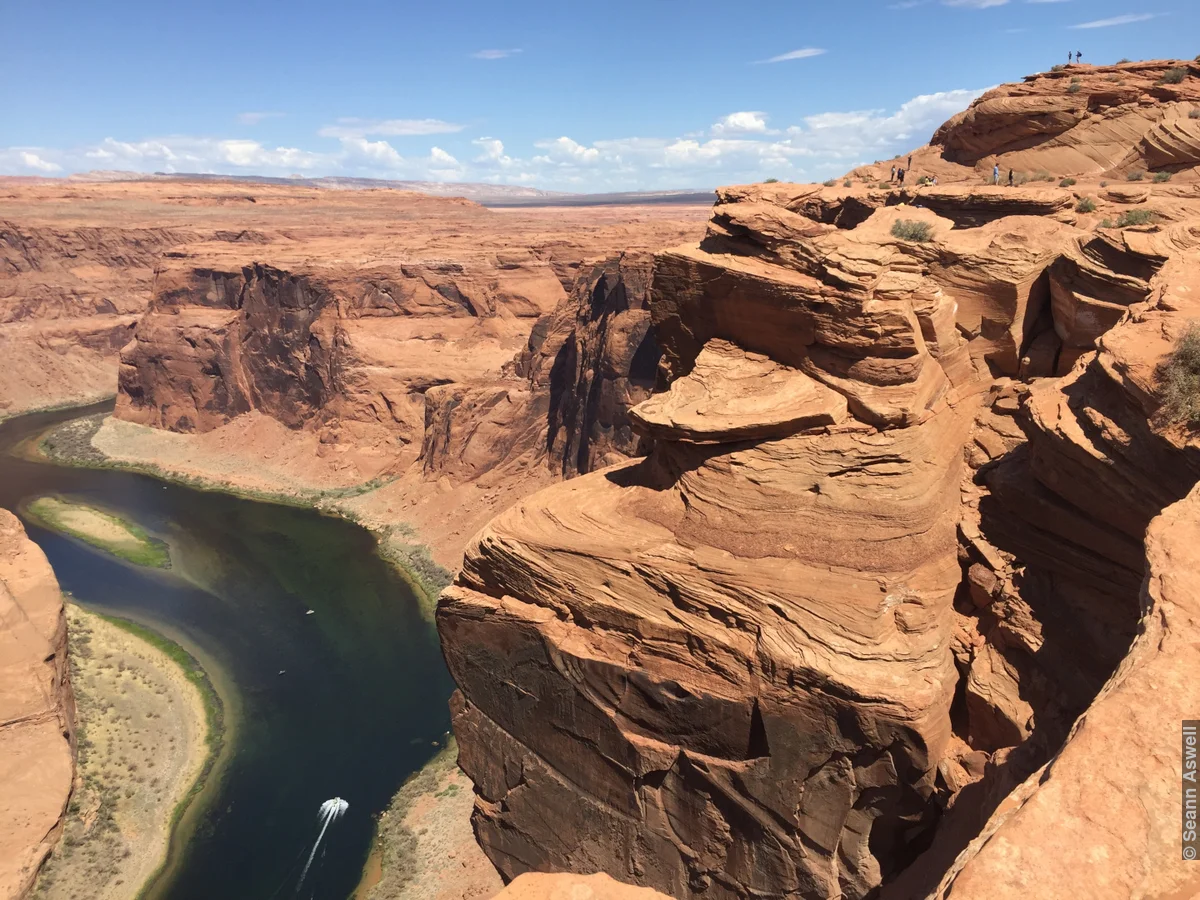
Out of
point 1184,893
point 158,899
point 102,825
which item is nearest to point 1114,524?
point 1184,893

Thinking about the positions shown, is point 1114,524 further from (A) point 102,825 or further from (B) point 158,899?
(A) point 102,825

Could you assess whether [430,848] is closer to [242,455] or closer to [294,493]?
[294,493]

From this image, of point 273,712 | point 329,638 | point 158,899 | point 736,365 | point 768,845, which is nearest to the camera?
point 768,845

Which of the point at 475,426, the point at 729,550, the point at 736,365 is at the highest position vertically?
the point at 736,365

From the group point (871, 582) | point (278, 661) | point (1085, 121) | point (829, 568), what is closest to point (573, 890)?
point (829, 568)

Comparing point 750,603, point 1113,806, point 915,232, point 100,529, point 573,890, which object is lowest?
point 100,529

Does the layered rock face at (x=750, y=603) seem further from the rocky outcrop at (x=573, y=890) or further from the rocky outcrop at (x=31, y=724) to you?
the rocky outcrop at (x=31, y=724)

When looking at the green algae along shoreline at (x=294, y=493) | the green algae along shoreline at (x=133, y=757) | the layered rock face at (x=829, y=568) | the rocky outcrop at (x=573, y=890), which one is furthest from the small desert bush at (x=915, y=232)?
the green algae along shoreline at (x=133, y=757)
